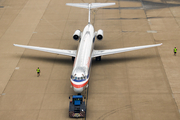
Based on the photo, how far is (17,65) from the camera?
1257 inches

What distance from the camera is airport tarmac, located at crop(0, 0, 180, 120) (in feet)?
80.6

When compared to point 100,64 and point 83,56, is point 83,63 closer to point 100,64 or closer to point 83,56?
point 83,56

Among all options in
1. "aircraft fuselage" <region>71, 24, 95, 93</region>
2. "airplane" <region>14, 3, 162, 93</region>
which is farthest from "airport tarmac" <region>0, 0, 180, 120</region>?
"aircraft fuselage" <region>71, 24, 95, 93</region>

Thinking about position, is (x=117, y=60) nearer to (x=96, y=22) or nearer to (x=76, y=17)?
(x=96, y=22)

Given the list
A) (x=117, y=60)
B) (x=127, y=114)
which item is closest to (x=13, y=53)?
(x=117, y=60)

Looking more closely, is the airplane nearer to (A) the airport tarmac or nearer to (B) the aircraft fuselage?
(B) the aircraft fuselage

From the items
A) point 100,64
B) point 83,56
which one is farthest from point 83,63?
point 100,64

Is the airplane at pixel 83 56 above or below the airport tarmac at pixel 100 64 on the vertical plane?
above

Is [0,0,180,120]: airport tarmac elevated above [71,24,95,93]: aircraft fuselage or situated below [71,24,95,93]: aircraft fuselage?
below

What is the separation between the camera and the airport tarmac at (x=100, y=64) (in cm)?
2456

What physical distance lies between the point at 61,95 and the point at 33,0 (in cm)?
3100

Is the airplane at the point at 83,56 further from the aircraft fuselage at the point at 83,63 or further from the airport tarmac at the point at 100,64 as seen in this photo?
the airport tarmac at the point at 100,64

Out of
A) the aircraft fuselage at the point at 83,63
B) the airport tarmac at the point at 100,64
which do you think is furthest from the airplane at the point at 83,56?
the airport tarmac at the point at 100,64

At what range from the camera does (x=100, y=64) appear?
3155 centimetres
